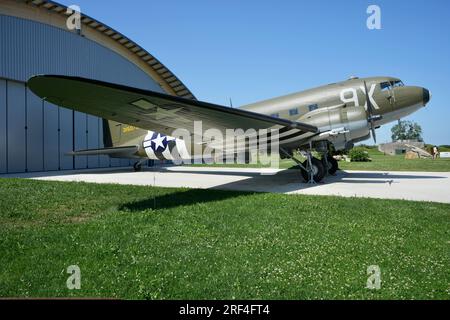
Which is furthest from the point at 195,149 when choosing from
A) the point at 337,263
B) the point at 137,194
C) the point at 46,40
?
the point at 46,40

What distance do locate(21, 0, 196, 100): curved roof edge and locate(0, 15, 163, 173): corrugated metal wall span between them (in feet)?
3.96

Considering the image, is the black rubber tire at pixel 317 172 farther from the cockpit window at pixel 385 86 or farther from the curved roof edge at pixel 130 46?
the curved roof edge at pixel 130 46

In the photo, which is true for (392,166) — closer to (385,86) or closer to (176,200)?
(385,86)

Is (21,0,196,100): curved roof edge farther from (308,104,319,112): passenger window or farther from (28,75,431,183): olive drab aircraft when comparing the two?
(308,104,319,112): passenger window

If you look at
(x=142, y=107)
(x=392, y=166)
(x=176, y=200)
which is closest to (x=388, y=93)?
(x=176, y=200)

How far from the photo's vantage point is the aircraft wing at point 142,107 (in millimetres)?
7164

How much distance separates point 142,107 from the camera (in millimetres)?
8836

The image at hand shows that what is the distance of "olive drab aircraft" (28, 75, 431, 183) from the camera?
7.87 metres

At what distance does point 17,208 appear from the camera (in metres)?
7.37

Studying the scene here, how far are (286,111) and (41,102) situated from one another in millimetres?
16542

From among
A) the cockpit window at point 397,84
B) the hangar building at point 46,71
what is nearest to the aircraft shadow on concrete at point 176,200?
the cockpit window at point 397,84

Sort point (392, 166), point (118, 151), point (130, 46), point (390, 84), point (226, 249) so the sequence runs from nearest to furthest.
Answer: point (226, 249)
point (390, 84)
point (118, 151)
point (392, 166)
point (130, 46)

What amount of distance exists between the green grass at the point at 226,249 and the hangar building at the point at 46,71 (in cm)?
1441
